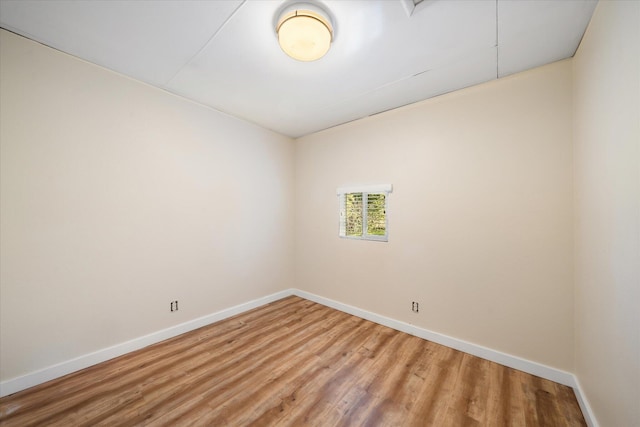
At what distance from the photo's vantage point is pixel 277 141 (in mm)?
3775

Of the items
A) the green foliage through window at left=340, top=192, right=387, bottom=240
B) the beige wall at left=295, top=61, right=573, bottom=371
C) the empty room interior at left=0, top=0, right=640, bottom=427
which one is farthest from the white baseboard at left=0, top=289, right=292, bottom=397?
the green foliage through window at left=340, top=192, right=387, bottom=240

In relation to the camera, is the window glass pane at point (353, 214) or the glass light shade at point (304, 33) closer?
the glass light shade at point (304, 33)

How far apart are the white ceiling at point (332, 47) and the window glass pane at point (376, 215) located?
1230mm

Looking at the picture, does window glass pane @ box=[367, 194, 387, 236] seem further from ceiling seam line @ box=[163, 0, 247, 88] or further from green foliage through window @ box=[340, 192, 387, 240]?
ceiling seam line @ box=[163, 0, 247, 88]

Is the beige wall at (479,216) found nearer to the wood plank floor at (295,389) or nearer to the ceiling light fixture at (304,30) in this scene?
the wood plank floor at (295,389)

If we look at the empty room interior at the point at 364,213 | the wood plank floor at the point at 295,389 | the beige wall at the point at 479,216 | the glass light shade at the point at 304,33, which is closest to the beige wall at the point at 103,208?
the empty room interior at the point at 364,213

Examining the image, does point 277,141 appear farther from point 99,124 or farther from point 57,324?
point 57,324

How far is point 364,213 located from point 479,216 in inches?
51.4

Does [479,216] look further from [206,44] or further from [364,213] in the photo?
[206,44]

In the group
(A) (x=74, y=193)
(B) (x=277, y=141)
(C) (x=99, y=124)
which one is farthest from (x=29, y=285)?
→ (B) (x=277, y=141)

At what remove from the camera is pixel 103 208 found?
213 cm

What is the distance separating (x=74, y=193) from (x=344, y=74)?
8.66 ft

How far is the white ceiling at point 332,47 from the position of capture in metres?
1.47

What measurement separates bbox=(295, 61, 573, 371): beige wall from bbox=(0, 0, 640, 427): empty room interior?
19 millimetres
